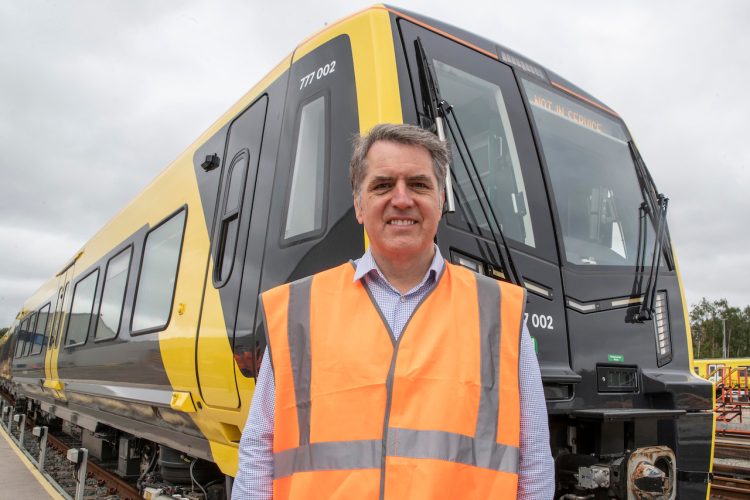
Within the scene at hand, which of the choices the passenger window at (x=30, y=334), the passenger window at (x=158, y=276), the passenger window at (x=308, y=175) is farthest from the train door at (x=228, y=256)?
the passenger window at (x=30, y=334)

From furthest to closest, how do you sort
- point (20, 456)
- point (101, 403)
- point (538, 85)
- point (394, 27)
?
1. point (20, 456)
2. point (101, 403)
3. point (538, 85)
4. point (394, 27)

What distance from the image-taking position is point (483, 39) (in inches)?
140

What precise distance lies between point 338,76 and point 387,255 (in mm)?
1486

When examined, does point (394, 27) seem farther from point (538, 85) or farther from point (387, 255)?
point (387, 255)

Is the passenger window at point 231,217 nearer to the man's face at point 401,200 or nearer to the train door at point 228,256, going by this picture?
the train door at point 228,256

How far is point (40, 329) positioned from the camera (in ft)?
39.2

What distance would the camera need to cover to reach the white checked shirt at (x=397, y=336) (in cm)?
169

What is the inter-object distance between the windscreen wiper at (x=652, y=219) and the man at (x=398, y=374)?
199cm

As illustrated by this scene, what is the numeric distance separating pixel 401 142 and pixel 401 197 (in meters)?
0.17

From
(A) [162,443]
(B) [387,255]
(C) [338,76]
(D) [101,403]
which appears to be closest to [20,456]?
(D) [101,403]

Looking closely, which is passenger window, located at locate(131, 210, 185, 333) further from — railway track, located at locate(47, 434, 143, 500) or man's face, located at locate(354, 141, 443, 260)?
man's face, located at locate(354, 141, 443, 260)

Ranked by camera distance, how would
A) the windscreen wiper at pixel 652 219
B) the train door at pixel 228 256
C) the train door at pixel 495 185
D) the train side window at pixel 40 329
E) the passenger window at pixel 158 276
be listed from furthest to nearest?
1. the train side window at pixel 40 329
2. the passenger window at pixel 158 276
3. the windscreen wiper at pixel 652 219
4. the train door at pixel 228 256
5. the train door at pixel 495 185

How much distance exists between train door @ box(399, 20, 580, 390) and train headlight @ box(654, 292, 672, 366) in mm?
811

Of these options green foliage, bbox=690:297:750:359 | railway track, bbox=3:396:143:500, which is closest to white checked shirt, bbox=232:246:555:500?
railway track, bbox=3:396:143:500
